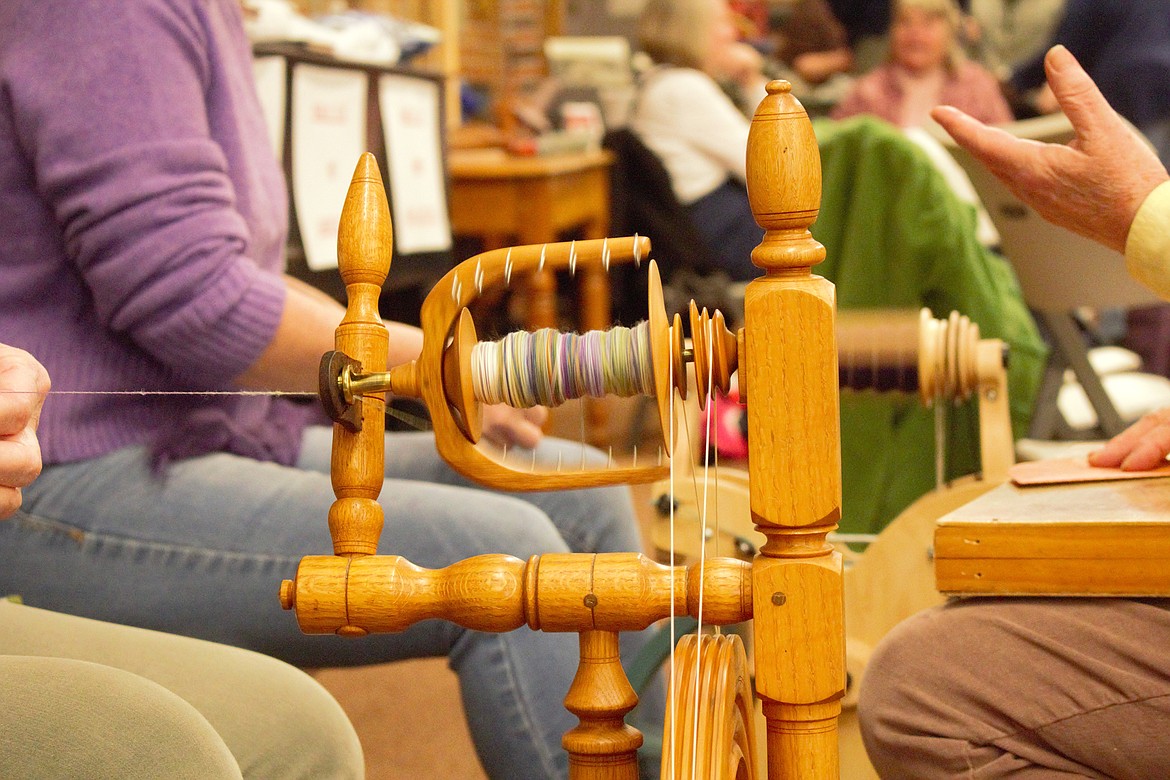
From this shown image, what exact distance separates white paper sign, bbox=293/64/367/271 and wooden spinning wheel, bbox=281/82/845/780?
119 cm

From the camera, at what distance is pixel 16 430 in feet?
2.18

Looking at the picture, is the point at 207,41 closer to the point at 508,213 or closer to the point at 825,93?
the point at 508,213

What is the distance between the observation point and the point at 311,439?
3.73 feet

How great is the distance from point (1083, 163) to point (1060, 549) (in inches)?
8.2

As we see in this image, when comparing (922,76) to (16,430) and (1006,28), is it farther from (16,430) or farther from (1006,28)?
(16,430)

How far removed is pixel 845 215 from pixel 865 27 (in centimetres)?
408

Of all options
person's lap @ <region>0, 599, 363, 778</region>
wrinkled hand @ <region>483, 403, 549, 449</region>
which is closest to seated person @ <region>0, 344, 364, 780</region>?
person's lap @ <region>0, 599, 363, 778</region>

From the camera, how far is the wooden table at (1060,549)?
610 mm

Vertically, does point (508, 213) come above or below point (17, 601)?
above

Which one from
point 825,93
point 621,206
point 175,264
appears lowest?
point 175,264

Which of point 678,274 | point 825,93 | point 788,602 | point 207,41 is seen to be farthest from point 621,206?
point 788,602

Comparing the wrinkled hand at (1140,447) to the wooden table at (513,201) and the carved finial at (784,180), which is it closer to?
the carved finial at (784,180)

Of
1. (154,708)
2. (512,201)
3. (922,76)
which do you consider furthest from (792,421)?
(922,76)

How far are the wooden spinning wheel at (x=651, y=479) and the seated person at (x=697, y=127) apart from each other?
2356 millimetres
